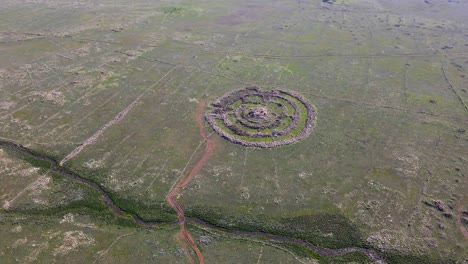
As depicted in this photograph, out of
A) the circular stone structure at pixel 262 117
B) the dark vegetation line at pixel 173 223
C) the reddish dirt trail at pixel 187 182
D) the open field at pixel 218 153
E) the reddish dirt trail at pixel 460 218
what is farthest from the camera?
the circular stone structure at pixel 262 117

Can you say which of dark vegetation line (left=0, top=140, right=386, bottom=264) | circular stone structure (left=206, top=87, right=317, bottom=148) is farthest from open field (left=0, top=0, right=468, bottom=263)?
circular stone structure (left=206, top=87, right=317, bottom=148)

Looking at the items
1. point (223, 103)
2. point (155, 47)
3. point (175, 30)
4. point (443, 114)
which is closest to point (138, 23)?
point (175, 30)

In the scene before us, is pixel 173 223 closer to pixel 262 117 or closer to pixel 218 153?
pixel 218 153

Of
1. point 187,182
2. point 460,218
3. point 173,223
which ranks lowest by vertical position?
point 460,218

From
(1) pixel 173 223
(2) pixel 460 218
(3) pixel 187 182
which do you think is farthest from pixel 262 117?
(2) pixel 460 218

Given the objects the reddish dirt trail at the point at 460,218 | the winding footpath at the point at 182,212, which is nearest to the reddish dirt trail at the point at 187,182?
the winding footpath at the point at 182,212

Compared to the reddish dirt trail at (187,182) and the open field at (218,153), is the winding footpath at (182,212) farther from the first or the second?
the open field at (218,153)

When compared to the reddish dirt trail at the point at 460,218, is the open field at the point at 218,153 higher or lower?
higher
